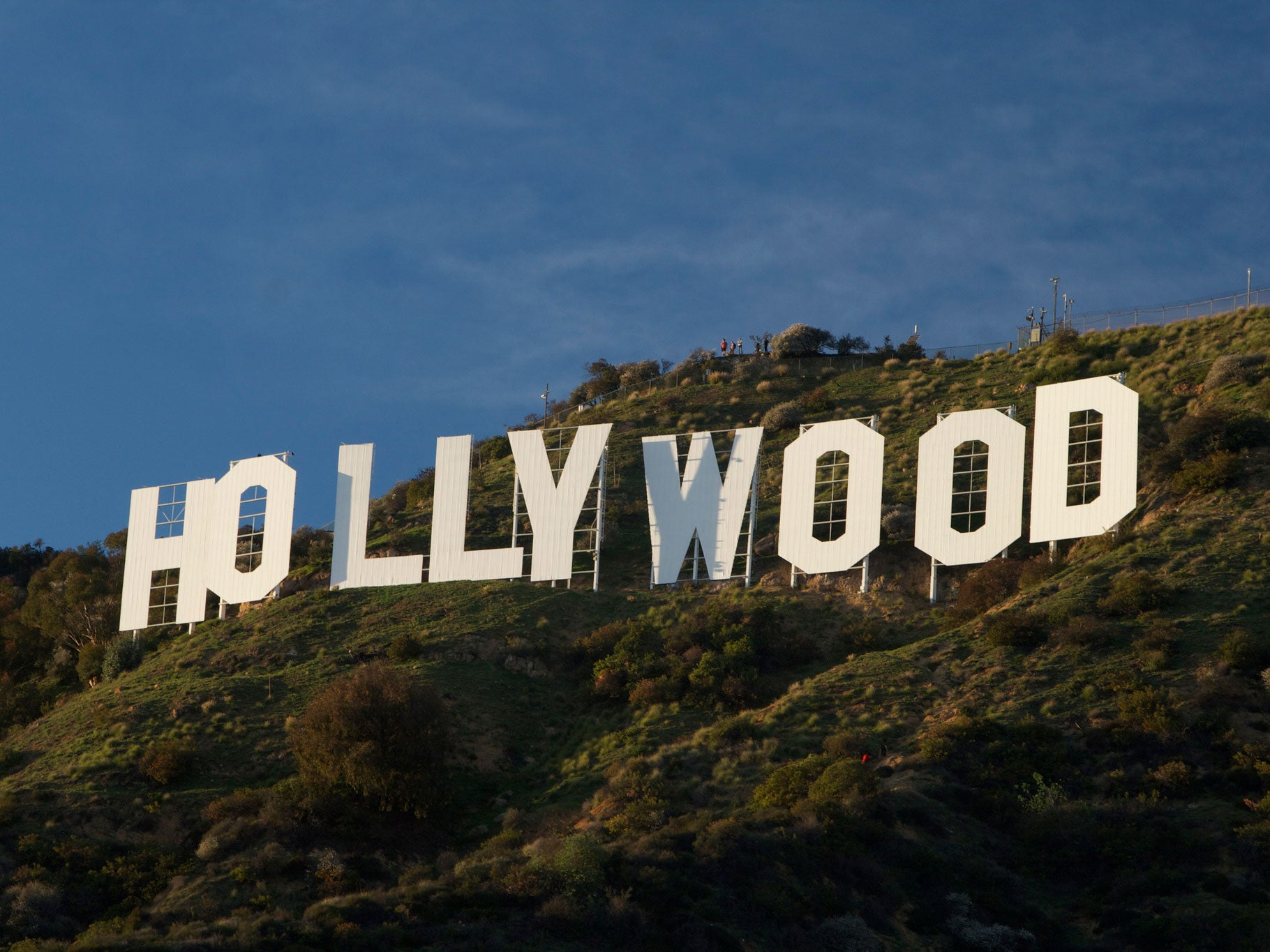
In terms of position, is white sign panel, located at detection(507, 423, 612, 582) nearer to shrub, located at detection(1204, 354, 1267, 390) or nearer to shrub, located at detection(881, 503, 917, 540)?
shrub, located at detection(881, 503, 917, 540)

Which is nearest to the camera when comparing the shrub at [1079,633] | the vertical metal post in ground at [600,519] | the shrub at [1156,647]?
the shrub at [1156,647]

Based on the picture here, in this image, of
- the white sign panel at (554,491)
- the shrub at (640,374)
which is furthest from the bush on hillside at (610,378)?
the white sign panel at (554,491)

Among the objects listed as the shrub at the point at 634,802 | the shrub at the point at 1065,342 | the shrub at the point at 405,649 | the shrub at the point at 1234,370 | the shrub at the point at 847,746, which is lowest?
the shrub at the point at 634,802

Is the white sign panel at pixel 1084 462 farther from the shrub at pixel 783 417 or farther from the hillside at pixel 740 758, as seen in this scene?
the shrub at pixel 783 417

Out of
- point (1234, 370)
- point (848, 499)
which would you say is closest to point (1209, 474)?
point (1234, 370)

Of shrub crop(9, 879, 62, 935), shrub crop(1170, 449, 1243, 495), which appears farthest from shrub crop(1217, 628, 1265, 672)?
shrub crop(9, 879, 62, 935)

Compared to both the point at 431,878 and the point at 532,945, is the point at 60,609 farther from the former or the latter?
the point at 532,945
